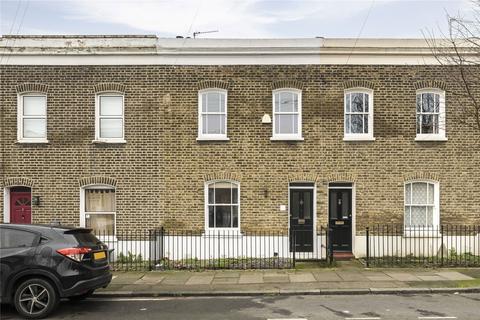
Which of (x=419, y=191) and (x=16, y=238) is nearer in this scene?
(x=16, y=238)

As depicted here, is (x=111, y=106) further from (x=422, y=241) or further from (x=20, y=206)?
(x=422, y=241)

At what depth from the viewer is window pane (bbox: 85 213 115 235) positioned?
1480 centimetres

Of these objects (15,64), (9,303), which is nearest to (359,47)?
(15,64)

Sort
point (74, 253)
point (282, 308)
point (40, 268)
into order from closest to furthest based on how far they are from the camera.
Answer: point (40, 268)
point (74, 253)
point (282, 308)

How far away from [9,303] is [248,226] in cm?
770

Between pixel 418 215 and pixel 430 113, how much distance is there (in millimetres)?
3270

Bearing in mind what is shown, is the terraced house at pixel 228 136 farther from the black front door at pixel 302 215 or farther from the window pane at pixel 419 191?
the window pane at pixel 419 191

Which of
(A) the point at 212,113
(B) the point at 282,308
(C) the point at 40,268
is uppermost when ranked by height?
(A) the point at 212,113

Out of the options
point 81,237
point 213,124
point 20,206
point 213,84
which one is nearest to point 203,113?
point 213,124

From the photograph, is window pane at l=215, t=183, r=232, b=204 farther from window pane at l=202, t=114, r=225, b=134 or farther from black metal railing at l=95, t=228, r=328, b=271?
window pane at l=202, t=114, r=225, b=134

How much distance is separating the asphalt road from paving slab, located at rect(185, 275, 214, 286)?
4.39 feet

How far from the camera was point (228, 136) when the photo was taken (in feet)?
48.0

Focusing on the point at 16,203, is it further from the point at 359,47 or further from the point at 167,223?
the point at 359,47

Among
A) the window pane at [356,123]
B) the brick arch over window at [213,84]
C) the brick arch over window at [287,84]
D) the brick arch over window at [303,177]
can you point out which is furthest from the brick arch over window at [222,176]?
the window pane at [356,123]
